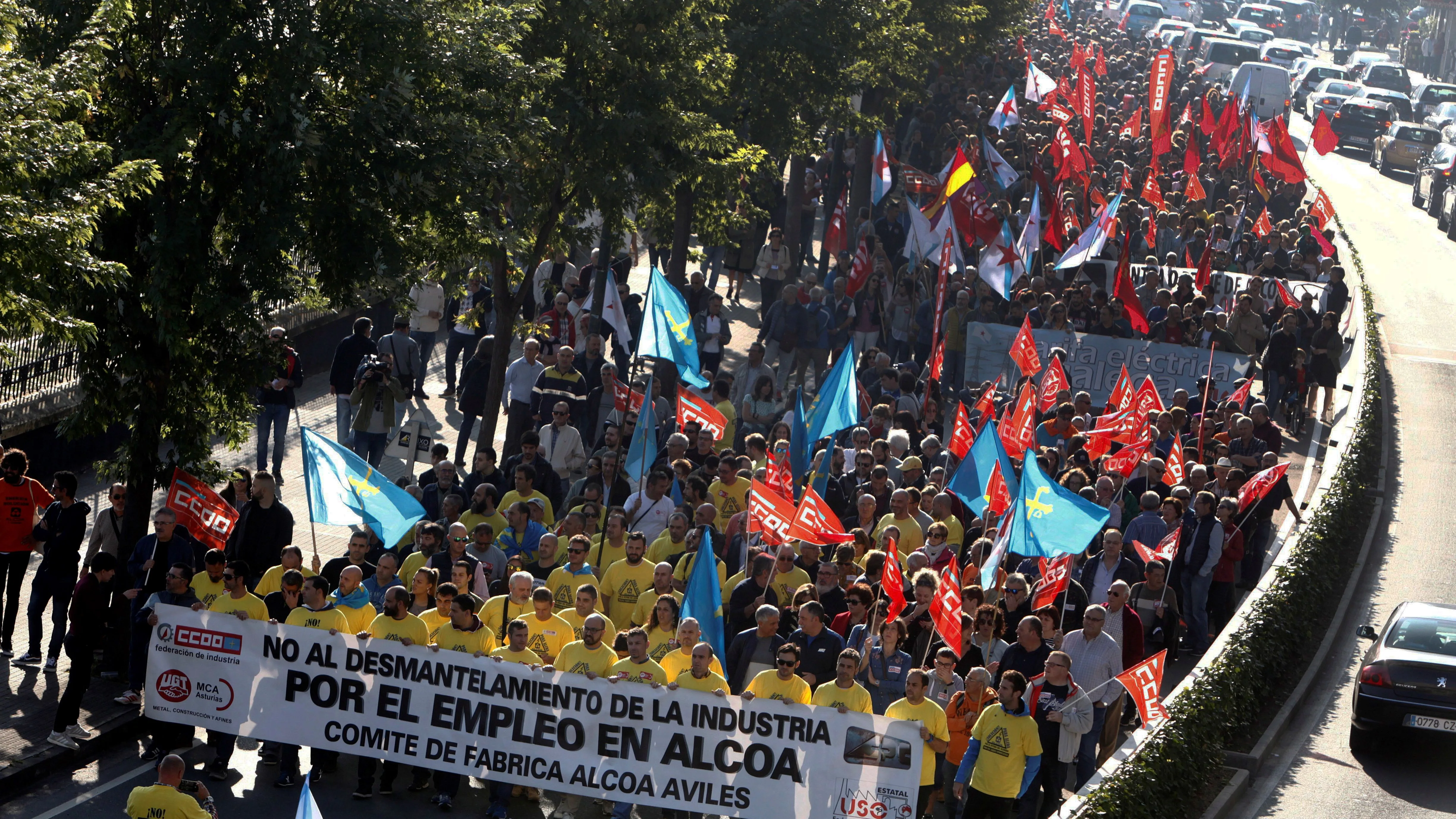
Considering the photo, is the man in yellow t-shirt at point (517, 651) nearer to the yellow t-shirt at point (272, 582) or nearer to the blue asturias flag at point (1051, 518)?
the yellow t-shirt at point (272, 582)

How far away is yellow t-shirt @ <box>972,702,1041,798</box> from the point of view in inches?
454

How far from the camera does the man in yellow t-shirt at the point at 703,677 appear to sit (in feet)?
39.0

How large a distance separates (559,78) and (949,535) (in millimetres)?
6636

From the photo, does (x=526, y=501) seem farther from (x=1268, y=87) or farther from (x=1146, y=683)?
(x=1268, y=87)

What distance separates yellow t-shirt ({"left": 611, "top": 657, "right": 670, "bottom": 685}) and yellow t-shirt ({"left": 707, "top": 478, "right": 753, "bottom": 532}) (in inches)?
169

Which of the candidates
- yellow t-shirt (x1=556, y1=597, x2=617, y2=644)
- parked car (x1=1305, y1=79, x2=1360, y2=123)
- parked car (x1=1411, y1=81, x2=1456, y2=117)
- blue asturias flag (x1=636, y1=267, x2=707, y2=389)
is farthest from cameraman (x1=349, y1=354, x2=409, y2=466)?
parked car (x1=1411, y1=81, x2=1456, y2=117)

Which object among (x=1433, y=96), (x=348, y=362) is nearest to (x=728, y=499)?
(x=348, y=362)

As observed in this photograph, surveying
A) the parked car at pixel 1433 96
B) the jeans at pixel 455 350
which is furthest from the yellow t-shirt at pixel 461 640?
the parked car at pixel 1433 96

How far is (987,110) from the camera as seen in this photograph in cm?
4203

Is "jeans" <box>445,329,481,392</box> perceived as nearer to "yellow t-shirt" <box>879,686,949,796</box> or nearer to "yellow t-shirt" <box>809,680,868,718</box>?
"yellow t-shirt" <box>809,680,868,718</box>

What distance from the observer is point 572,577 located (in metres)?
13.9

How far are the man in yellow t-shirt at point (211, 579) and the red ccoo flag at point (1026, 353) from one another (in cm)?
1048

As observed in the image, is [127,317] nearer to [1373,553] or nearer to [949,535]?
[949,535]

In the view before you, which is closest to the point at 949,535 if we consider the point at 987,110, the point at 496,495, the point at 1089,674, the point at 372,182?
the point at 1089,674
